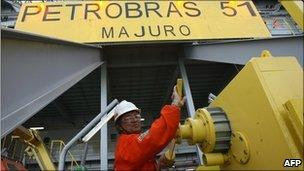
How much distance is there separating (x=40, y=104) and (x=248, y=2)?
511 cm

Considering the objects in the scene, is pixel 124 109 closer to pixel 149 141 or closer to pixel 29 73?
pixel 149 141

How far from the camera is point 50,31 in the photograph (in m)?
6.34

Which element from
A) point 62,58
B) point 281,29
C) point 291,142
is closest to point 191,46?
point 62,58

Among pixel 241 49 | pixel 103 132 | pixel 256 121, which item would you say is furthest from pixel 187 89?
pixel 256 121

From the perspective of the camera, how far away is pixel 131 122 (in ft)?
9.39

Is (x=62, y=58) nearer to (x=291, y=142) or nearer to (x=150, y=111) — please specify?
(x=291, y=142)

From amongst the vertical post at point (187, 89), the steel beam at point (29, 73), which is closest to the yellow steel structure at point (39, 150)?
the vertical post at point (187, 89)

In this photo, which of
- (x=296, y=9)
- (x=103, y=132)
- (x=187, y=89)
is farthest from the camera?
(x=187, y=89)

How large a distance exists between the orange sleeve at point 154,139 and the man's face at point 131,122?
306 mm

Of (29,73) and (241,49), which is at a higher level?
(241,49)

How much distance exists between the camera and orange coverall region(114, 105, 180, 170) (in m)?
2.33

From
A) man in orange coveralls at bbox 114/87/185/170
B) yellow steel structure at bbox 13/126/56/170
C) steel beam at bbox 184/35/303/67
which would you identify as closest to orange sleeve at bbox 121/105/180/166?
man in orange coveralls at bbox 114/87/185/170

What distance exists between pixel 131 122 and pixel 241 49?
12.8 feet

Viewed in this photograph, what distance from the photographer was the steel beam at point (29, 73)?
2.61 m
